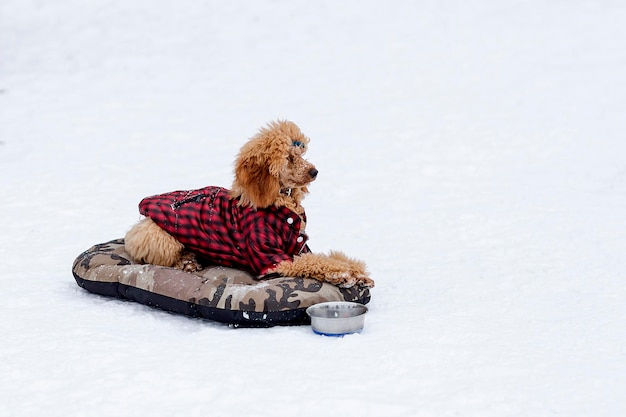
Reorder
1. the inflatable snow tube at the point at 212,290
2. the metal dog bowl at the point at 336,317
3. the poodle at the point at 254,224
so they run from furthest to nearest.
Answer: the poodle at the point at 254,224 → the inflatable snow tube at the point at 212,290 → the metal dog bowl at the point at 336,317

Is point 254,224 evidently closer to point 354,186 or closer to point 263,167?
point 263,167

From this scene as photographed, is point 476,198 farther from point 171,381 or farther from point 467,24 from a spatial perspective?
point 467,24

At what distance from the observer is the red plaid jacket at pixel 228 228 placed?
4418 mm

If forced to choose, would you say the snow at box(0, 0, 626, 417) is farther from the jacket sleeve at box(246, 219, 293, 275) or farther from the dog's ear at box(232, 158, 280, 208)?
the dog's ear at box(232, 158, 280, 208)

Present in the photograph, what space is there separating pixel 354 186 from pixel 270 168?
9.08 ft

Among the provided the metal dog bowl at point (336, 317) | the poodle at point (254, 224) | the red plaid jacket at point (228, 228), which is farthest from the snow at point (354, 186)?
the red plaid jacket at point (228, 228)

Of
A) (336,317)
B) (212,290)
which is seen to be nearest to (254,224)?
(212,290)

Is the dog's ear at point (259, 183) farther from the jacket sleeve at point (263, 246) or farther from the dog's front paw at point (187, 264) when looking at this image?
the dog's front paw at point (187, 264)

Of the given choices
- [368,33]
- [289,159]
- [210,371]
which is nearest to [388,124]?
[368,33]

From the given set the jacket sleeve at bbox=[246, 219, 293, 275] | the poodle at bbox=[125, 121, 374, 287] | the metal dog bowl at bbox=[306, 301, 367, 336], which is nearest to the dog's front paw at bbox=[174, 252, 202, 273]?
the poodle at bbox=[125, 121, 374, 287]

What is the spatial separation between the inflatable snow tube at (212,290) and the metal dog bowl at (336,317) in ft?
0.28

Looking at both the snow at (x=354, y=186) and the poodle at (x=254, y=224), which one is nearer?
the snow at (x=354, y=186)

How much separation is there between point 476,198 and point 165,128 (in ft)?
12.4

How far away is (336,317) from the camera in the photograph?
3.94 meters
